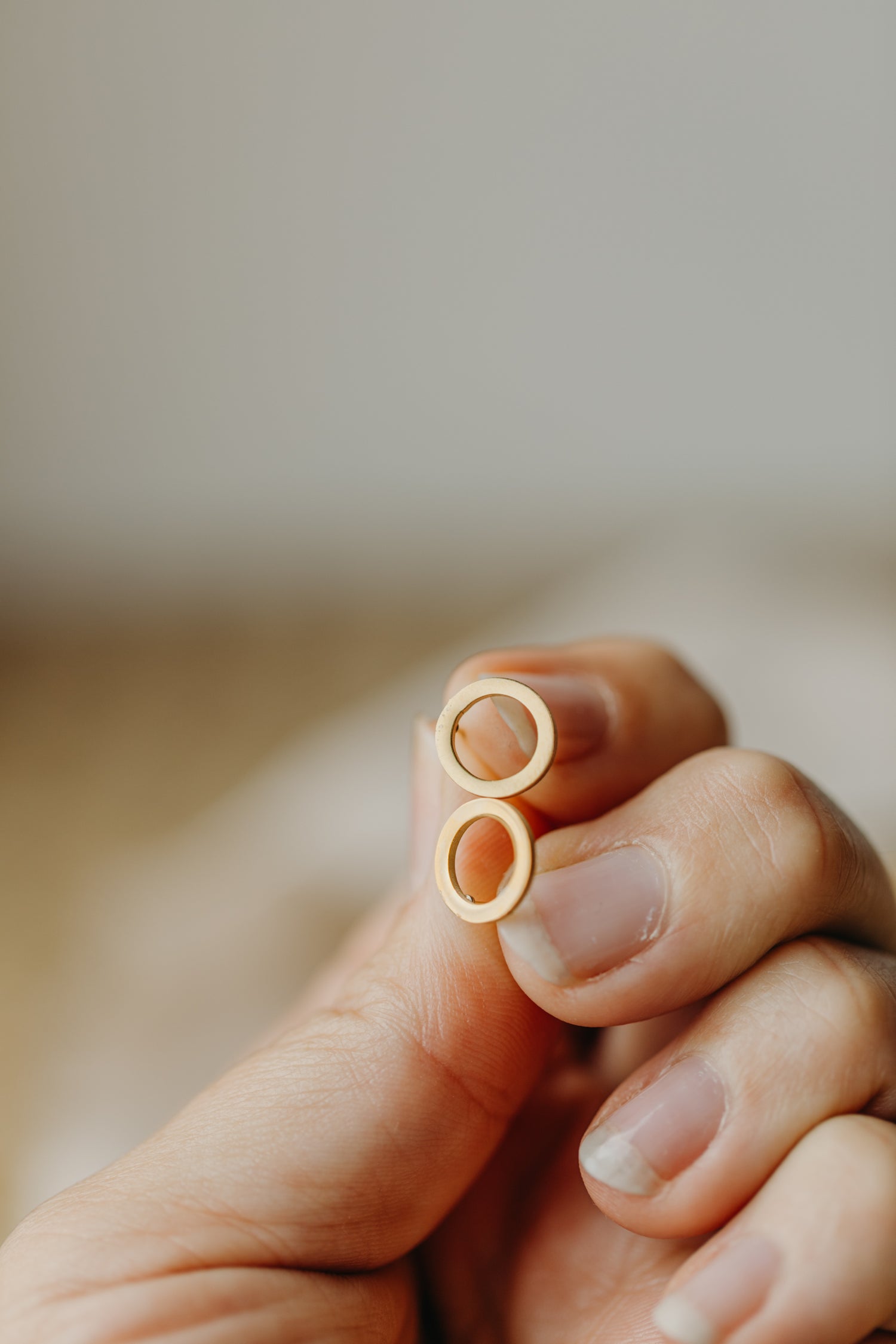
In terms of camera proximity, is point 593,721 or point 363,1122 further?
point 593,721

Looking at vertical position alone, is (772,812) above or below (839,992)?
above

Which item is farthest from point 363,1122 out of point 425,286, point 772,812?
point 425,286

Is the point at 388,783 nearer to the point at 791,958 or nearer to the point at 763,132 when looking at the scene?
the point at 791,958

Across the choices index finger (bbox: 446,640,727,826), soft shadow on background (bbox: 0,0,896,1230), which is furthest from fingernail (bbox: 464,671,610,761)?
soft shadow on background (bbox: 0,0,896,1230)

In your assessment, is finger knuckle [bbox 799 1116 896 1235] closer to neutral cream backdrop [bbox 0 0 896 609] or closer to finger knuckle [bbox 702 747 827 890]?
finger knuckle [bbox 702 747 827 890]

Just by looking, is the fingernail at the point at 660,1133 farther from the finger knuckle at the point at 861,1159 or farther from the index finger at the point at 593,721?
the index finger at the point at 593,721

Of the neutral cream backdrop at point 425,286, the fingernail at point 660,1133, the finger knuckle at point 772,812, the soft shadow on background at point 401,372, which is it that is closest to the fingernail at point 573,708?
the finger knuckle at point 772,812

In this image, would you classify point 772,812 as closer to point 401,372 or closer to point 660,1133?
point 660,1133
